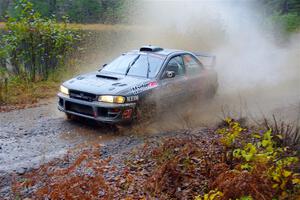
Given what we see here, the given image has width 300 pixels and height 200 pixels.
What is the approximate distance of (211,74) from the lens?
394 inches

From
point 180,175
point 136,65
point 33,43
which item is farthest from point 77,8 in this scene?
point 180,175

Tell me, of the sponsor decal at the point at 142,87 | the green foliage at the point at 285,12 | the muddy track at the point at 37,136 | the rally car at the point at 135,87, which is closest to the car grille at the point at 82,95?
the rally car at the point at 135,87

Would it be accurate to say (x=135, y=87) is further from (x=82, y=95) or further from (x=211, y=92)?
(x=211, y=92)

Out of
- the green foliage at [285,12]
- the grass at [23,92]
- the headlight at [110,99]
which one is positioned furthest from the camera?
the green foliage at [285,12]

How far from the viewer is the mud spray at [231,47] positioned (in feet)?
32.4

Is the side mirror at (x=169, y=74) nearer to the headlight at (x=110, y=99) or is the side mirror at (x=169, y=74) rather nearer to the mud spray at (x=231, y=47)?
the mud spray at (x=231, y=47)

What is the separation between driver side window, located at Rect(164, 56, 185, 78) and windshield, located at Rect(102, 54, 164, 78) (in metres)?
0.22

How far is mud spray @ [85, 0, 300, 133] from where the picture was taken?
9891 mm

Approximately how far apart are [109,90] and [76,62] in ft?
23.1

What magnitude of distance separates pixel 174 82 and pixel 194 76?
0.99 metres

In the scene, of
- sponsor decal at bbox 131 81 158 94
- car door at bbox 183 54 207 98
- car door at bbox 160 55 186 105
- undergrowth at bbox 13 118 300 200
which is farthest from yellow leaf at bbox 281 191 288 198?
car door at bbox 183 54 207 98

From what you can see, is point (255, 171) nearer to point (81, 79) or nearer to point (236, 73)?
point (81, 79)

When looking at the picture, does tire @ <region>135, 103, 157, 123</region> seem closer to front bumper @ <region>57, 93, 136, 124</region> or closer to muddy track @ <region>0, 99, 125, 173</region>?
front bumper @ <region>57, 93, 136, 124</region>

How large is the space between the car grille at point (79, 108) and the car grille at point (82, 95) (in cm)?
15
